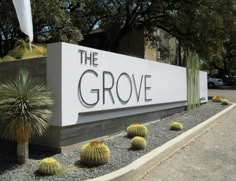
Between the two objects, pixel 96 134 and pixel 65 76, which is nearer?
pixel 65 76

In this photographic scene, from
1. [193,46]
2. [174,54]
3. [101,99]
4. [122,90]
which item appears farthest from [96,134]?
[174,54]

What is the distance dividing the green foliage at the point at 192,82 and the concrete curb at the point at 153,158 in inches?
150

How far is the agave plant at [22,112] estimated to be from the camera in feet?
19.1

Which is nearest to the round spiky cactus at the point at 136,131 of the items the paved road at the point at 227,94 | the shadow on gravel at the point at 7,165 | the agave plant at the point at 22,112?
the agave plant at the point at 22,112

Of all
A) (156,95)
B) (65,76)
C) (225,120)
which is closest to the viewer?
(65,76)

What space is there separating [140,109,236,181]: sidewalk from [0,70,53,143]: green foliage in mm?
2084

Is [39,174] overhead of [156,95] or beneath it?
beneath

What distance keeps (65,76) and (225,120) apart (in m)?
7.82

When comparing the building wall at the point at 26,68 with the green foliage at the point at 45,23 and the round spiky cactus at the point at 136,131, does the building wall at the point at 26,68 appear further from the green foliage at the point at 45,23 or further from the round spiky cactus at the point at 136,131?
the green foliage at the point at 45,23

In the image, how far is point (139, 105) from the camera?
994 cm

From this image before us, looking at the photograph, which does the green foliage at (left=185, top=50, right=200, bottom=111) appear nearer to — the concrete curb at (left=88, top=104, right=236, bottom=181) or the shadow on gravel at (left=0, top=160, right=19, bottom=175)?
the concrete curb at (left=88, top=104, right=236, bottom=181)

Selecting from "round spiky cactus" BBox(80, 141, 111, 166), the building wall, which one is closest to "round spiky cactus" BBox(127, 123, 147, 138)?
"round spiky cactus" BBox(80, 141, 111, 166)

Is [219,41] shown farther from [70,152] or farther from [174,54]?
[70,152]

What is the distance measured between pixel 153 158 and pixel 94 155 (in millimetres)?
1274
